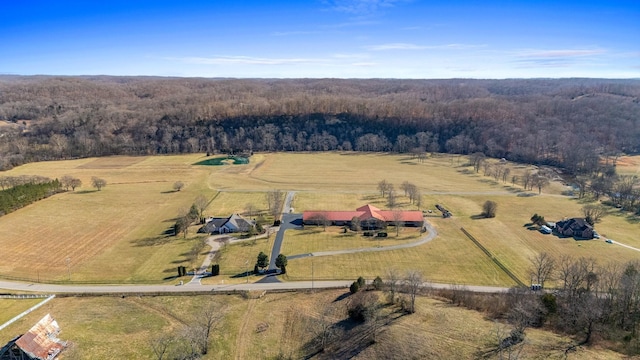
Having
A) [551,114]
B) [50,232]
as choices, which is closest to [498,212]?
[50,232]

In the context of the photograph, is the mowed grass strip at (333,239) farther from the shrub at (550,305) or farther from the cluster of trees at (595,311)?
the shrub at (550,305)

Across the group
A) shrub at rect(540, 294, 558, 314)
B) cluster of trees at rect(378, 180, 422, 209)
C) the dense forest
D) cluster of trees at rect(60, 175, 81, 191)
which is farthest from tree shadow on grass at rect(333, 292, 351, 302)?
the dense forest

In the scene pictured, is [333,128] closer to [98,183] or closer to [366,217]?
[98,183]

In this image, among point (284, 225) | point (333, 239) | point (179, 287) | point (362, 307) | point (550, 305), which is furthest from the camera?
point (284, 225)

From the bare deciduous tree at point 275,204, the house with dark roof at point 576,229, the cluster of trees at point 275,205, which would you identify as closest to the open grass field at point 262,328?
the cluster of trees at point 275,205

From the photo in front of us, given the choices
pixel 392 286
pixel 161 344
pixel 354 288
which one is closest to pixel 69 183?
pixel 161 344
